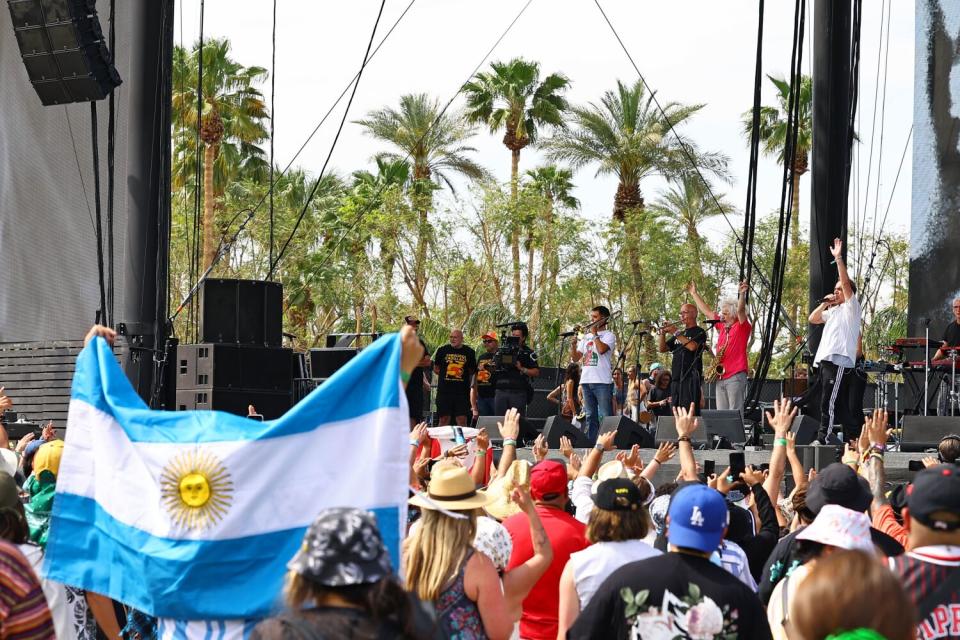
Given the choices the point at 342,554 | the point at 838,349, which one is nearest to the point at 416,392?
the point at 838,349

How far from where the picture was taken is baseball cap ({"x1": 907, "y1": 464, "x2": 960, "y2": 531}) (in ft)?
12.4

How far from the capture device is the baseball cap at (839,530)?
4227 mm

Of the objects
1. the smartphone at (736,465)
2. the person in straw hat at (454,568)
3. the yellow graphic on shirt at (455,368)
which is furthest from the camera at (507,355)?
the person in straw hat at (454,568)

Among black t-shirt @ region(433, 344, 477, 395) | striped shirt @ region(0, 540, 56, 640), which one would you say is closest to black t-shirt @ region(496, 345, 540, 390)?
black t-shirt @ region(433, 344, 477, 395)

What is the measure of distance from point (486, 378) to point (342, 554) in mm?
14218

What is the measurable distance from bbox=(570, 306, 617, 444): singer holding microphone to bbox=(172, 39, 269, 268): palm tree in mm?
26275

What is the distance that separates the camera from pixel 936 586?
3.76 metres

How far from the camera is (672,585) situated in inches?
153

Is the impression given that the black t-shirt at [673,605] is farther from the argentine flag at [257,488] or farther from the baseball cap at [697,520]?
the argentine flag at [257,488]

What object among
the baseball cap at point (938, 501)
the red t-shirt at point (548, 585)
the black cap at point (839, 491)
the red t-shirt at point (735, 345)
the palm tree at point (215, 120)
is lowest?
the red t-shirt at point (548, 585)

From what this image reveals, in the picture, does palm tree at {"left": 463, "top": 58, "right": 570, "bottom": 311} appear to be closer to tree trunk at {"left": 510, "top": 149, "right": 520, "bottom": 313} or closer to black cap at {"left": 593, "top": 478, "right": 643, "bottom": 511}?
tree trunk at {"left": 510, "top": 149, "right": 520, "bottom": 313}

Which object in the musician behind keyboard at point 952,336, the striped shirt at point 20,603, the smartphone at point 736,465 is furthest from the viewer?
the musician behind keyboard at point 952,336

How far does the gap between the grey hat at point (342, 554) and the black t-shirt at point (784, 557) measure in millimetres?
2406

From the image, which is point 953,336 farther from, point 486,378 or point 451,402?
point 451,402
